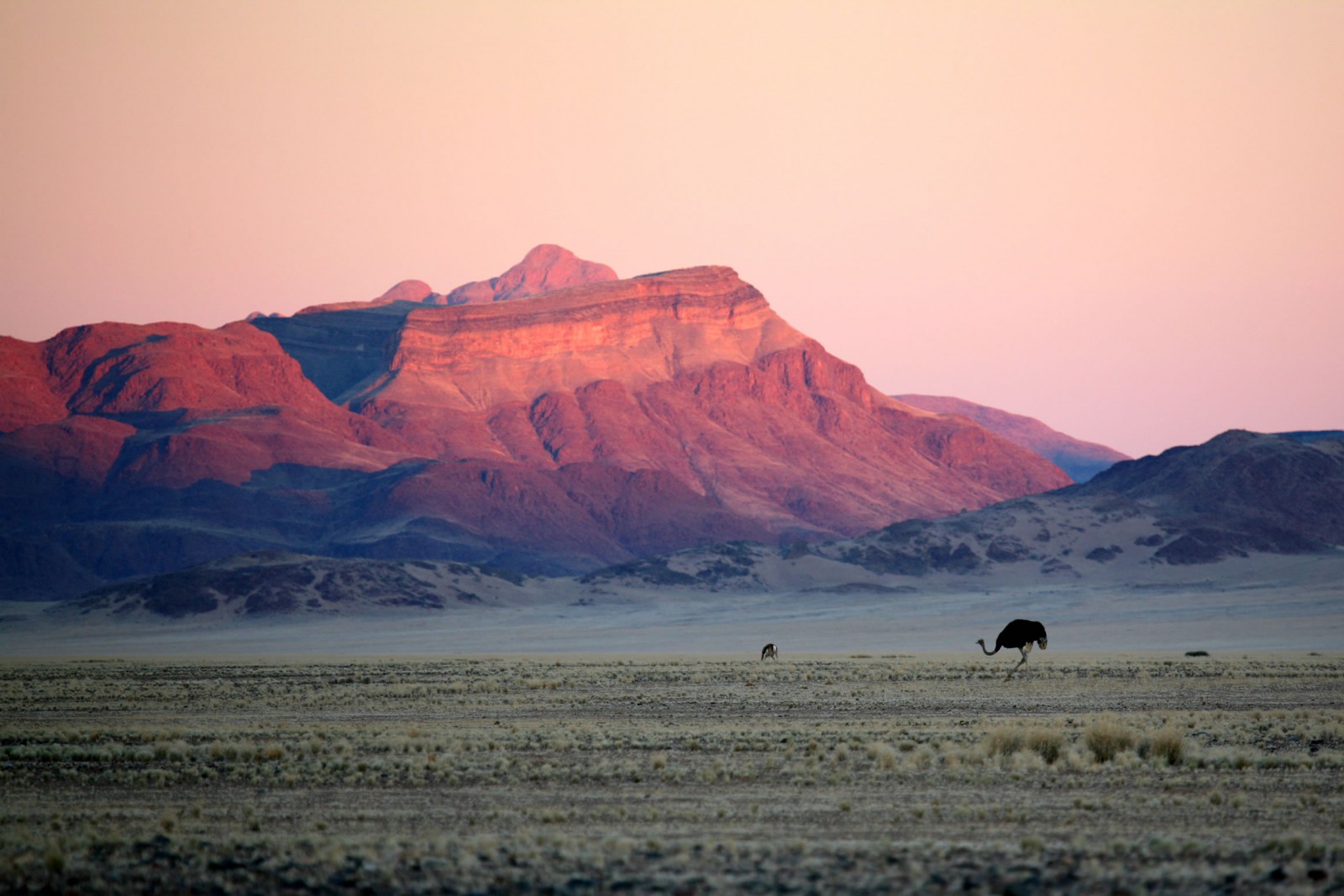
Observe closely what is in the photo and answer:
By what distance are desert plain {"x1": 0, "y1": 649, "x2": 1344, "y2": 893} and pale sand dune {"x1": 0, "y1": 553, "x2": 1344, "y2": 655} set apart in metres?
29.5

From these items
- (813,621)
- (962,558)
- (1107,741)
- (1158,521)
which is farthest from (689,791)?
(1158,521)

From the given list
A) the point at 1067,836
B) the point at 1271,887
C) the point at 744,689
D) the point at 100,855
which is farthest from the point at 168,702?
the point at 1271,887

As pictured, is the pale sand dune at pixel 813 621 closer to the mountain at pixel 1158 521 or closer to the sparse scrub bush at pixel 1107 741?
the mountain at pixel 1158 521

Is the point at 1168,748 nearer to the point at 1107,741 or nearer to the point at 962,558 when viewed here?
the point at 1107,741

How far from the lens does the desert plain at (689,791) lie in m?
13.0

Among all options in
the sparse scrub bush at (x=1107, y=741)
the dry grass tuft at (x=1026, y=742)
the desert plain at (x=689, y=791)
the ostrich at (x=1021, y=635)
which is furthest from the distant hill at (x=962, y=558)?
the dry grass tuft at (x=1026, y=742)

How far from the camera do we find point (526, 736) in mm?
26250

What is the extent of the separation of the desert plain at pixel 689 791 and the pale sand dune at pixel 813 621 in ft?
96.8

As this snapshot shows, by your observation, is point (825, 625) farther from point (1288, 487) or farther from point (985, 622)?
point (1288, 487)

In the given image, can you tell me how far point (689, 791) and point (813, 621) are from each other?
86.6 metres

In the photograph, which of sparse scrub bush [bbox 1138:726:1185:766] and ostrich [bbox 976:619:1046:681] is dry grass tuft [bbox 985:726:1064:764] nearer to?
sparse scrub bush [bbox 1138:726:1185:766]

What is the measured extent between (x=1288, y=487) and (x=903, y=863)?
149 m

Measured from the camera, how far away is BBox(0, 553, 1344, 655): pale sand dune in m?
82.1

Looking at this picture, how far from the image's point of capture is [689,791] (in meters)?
19.0
